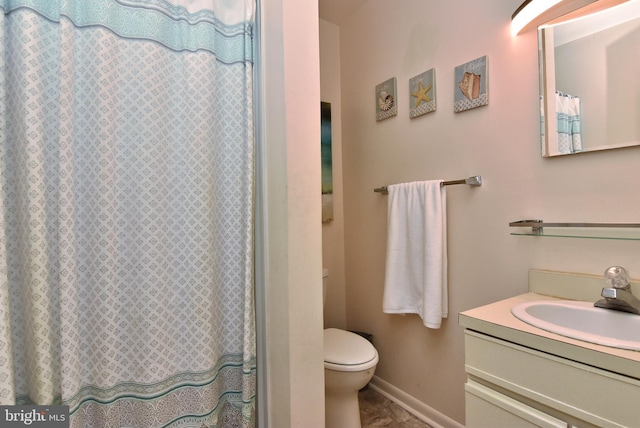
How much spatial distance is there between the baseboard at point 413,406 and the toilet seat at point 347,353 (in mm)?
491

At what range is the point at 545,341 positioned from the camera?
868mm

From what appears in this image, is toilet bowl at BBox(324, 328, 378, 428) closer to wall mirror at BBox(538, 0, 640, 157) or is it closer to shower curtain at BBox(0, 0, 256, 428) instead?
shower curtain at BBox(0, 0, 256, 428)

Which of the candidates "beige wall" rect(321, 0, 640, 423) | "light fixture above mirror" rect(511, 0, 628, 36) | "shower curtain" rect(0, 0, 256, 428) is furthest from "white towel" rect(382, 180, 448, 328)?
"shower curtain" rect(0, 0, 256, 428)

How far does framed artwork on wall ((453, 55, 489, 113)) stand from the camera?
1476mm

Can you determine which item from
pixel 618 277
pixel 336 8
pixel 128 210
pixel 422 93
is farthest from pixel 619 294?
Result: pixel 336 8

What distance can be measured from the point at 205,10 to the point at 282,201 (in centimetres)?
79

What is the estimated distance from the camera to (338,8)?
216cm

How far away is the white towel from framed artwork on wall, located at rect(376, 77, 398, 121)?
0.47 meters

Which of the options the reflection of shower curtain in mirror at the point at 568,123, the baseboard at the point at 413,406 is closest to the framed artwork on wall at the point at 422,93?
the reflection of shower curtain in mirror at the point at 568,123

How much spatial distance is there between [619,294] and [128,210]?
1.58m

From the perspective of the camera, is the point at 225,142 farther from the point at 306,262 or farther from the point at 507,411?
the point at 507,411

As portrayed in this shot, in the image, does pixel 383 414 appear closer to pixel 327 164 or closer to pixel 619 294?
pixel 619 294

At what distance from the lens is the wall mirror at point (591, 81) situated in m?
1.09

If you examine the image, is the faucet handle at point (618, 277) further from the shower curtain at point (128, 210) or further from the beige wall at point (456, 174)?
the shower curtain at point (128, 210)
